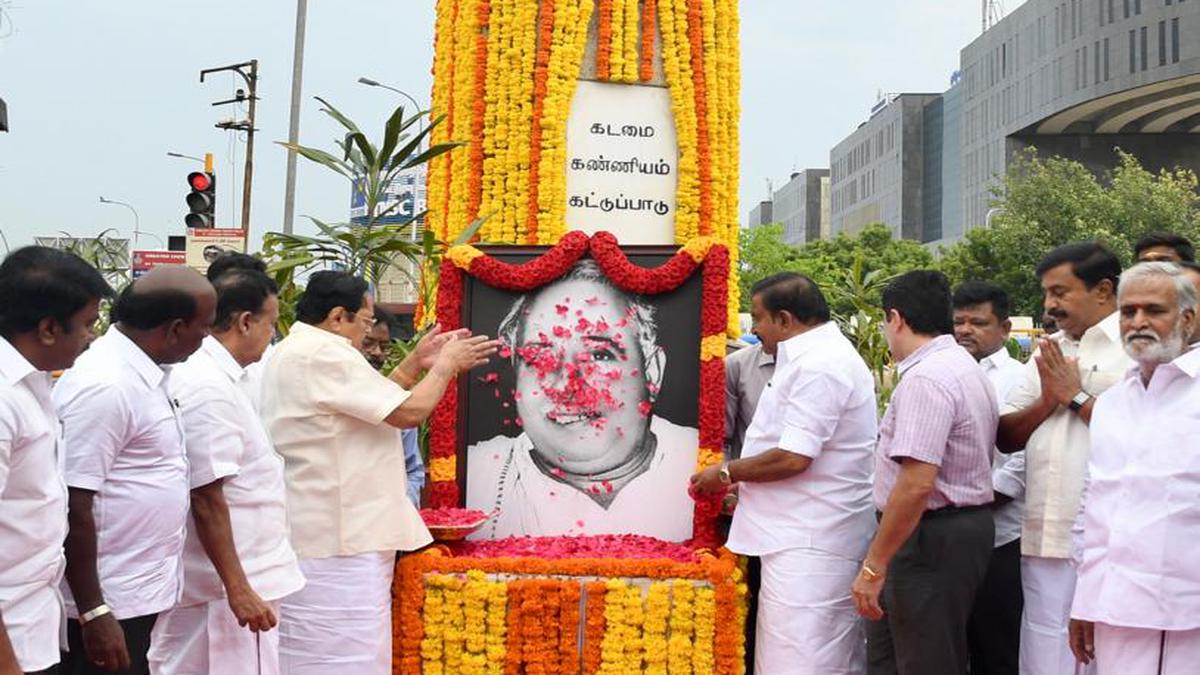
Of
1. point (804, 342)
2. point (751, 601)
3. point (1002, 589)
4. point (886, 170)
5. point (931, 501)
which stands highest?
point (886, 170)

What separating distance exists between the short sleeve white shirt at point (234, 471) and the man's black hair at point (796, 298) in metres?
2.07

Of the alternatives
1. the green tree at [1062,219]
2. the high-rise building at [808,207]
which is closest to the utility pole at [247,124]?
the green tree at [1062,219]

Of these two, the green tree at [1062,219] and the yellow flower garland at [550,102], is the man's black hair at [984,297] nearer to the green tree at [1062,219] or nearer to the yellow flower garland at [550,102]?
the yellow flower garland at [550,102]

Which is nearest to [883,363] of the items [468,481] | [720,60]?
[720,60]

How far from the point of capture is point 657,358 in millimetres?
5578

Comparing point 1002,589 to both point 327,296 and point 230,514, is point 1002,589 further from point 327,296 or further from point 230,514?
point 230,514

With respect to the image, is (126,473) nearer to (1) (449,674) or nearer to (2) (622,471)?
(1) (449,674)

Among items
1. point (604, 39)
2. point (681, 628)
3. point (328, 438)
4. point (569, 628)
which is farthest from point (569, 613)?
point (604, 39)

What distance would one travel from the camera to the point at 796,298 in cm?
506

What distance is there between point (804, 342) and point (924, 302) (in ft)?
1.64

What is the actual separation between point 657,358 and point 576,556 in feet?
3.23

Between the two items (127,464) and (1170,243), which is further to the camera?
(1170,243)

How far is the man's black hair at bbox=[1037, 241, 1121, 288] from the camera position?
466 centimetres

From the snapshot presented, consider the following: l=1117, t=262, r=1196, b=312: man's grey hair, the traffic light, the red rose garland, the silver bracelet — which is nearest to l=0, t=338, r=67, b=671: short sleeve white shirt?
the silver bracelet
